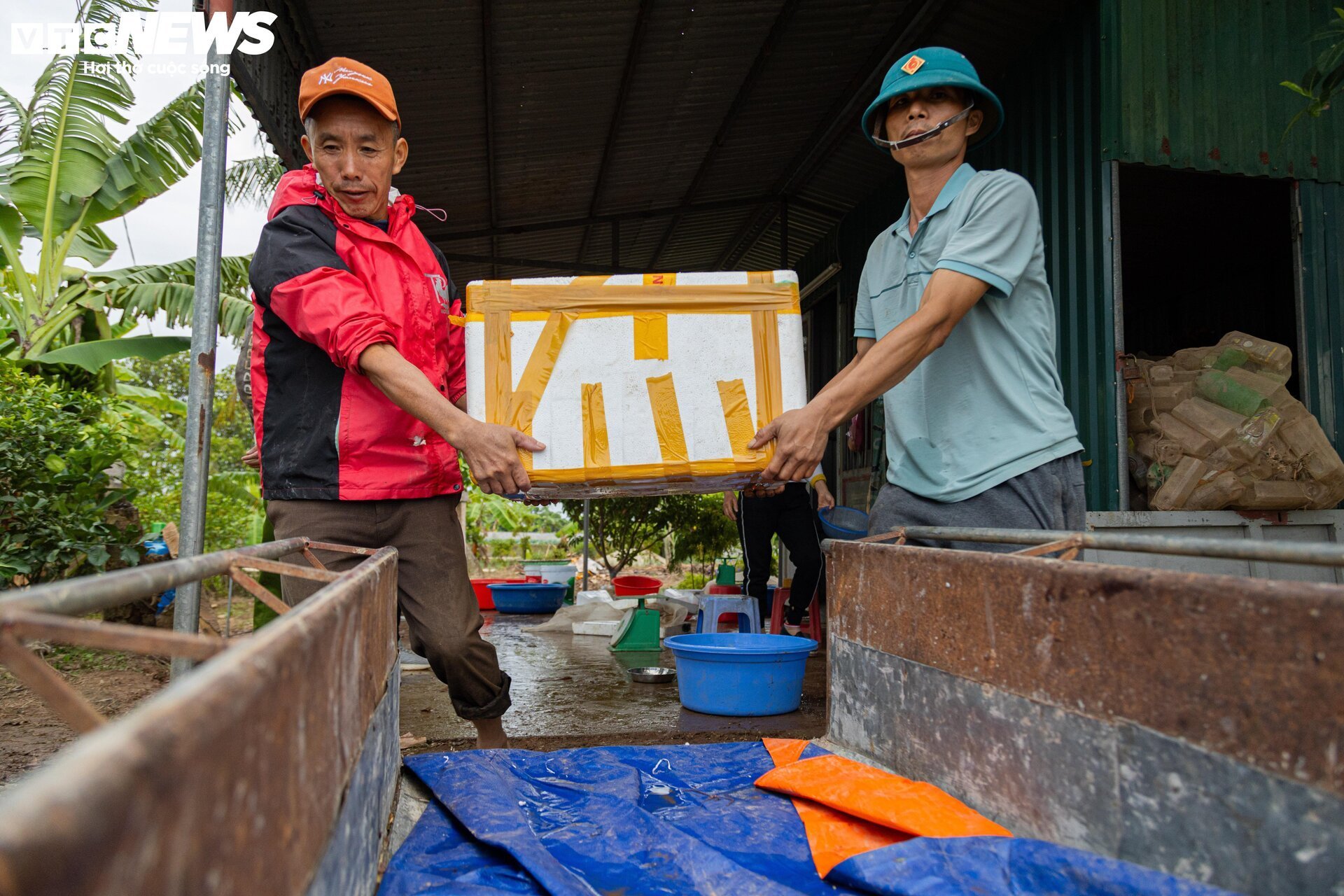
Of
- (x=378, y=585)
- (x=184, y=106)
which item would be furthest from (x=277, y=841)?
(x=184, y=106)

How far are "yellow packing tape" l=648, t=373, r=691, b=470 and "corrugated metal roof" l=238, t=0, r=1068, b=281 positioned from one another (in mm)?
2403

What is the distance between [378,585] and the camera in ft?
5.03

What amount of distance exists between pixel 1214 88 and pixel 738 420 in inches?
148

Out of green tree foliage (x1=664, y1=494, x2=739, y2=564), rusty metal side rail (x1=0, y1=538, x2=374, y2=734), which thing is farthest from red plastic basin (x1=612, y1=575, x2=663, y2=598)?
rusty metal side rail (x1=0, y1=538, x2=374, y2=734)

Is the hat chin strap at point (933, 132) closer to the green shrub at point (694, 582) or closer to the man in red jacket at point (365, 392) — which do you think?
the man in red jacket at point (365, 392)

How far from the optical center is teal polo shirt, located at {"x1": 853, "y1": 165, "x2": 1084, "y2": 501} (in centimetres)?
209

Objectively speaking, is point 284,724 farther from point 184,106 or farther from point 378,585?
point 184,106

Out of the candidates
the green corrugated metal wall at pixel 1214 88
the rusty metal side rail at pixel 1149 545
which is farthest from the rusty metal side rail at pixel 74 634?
the green corrugated metal wall at pixel 1214 88

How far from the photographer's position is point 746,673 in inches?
138

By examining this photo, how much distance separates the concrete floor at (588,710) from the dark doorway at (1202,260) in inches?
133

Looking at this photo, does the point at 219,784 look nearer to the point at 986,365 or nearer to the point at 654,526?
the point at 986,365

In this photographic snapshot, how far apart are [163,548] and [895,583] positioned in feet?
15.9

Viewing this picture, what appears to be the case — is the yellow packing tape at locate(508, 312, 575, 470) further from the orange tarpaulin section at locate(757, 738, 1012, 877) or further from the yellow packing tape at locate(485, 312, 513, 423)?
the orange tarpaulin section at locate(757, 738, 1012, 877)

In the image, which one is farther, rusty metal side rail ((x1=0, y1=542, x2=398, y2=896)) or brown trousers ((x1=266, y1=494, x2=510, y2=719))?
brown trousers ((x1=266, y1=494, x2=510, y2=719))
